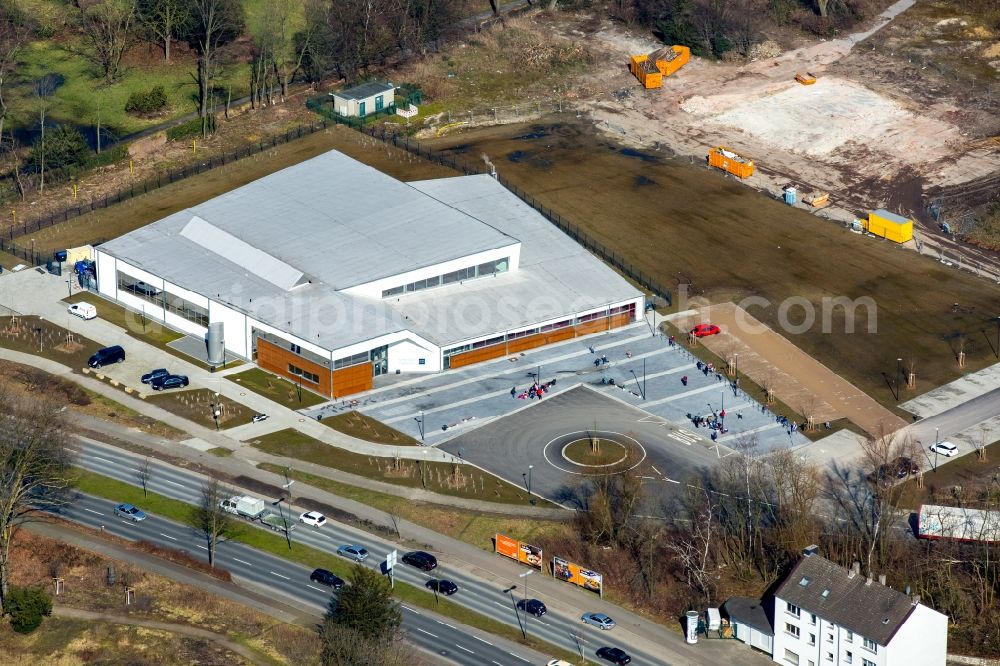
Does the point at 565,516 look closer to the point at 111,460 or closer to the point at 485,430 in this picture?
the point at 485,430

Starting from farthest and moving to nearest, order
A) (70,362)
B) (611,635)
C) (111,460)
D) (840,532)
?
(70,362)
(111,460)
(840,532)
(611,635)

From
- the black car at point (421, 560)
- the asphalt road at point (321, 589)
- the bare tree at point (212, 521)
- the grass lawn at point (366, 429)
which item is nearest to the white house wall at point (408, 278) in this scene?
the grass lawn at point (366, 429)

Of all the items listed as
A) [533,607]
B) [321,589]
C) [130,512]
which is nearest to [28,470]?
[130,512]

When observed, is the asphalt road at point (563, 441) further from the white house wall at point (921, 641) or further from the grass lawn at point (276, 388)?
the white house wall at point (921, 641)

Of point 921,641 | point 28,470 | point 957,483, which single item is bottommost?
point 957,483

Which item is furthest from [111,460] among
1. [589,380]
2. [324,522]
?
[589,380]

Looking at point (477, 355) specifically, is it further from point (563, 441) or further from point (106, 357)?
point (106, 357)
